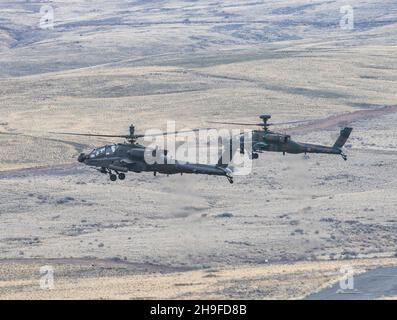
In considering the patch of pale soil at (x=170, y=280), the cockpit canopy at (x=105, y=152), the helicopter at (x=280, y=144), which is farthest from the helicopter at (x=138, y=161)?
the helicopter at (x=280, y=144)

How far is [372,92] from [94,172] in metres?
55.6

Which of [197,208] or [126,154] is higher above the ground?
[126,154]

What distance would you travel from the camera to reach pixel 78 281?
5878cm

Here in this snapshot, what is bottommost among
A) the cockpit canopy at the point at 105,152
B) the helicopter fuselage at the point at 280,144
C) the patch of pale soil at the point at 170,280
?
the patch of pale soil at the point at 170,280

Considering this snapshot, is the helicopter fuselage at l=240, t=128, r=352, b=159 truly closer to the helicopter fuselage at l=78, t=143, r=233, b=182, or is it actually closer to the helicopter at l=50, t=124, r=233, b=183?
the helicopter at l=50, t=124, r=233, b=183

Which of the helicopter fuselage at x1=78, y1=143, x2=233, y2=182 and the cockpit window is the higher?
the cockpit window

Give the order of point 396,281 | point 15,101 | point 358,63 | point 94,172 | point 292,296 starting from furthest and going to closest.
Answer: point 358,63
point 15,101
point 94,172
point 396,281
point 292,296

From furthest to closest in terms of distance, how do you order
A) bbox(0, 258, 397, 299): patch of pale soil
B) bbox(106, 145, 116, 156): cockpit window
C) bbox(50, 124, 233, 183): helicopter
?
bbox(106, 145, 116, 156): cockpit window
bbox(50, 124, 233, 183): helicopter
bbox(0, 258, 397, 299): patch of pale soil

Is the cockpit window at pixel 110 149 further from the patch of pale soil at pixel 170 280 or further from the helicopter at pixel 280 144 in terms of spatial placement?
the helicopter at pixel 280 144

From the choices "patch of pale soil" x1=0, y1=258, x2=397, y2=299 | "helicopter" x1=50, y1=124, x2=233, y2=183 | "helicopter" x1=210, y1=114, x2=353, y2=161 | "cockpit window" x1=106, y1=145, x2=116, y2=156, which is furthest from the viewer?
"helicopter" x1=210, y1=114, x2=353, y2=161

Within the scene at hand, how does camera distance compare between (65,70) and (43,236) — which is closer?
(43,236)

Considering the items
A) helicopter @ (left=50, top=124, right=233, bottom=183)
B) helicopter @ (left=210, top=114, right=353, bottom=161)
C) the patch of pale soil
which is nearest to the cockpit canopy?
helicopter @ (left=50, top=124, right=233, bottom=183)
